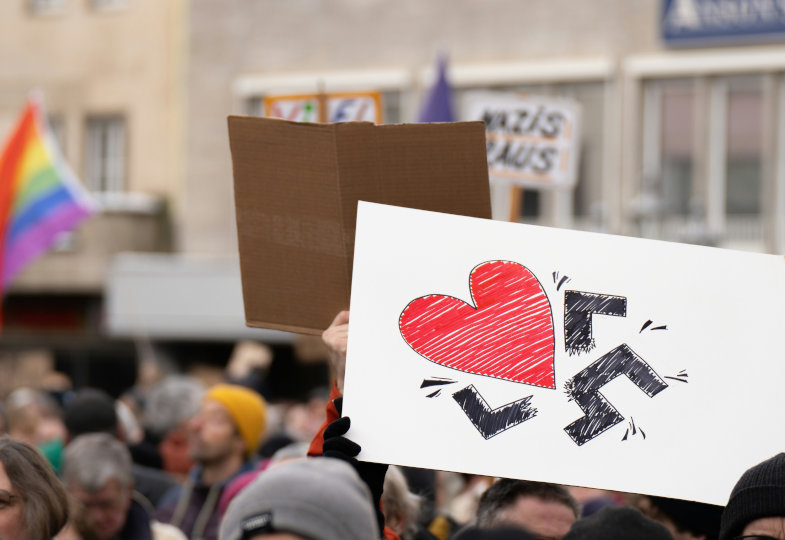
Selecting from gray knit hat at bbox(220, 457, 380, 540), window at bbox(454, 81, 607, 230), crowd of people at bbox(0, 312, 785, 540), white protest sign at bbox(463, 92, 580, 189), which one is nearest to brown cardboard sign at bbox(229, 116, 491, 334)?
crowd of people at bbox(0, 312, 785, 540)

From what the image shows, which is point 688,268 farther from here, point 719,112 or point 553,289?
point 719,112

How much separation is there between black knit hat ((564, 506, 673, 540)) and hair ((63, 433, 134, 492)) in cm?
250

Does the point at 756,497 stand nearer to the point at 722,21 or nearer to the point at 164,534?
the point at 164,534

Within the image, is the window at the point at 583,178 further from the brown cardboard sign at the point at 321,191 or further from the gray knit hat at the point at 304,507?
the gray knit hat at the point at 304,507

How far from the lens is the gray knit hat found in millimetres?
2059

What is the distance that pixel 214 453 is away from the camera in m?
5.90

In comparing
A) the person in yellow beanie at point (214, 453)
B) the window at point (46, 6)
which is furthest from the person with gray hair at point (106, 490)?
the window at point (46, 6)

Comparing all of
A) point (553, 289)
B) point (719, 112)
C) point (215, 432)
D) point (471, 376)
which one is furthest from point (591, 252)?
point (719, 112)

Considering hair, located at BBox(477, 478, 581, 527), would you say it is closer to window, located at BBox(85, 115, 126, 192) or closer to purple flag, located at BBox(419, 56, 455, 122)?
purple flag, located at BBox(419, 56, 455, 122)

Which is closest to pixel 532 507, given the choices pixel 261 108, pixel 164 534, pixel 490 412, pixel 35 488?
pixel 490 412

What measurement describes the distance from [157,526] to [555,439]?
261 cm

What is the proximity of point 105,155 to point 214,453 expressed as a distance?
17.7 metres

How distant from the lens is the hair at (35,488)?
10.2 feet

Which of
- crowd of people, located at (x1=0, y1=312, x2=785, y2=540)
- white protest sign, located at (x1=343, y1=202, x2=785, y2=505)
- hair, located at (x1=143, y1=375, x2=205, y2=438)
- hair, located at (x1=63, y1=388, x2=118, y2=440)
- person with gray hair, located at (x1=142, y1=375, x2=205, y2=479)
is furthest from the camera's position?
hair, located at (x1=143, y1=375, x2=205, y2=438)
